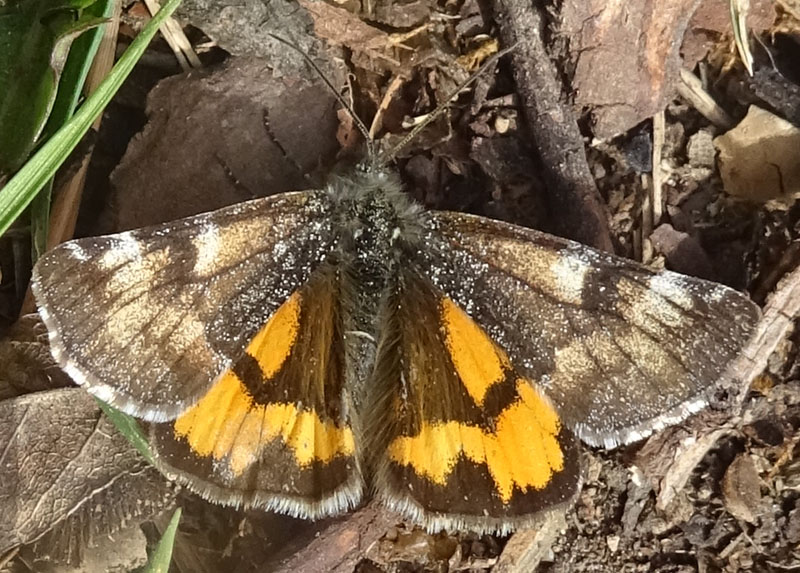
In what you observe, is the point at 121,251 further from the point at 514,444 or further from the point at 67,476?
the point at 514,444

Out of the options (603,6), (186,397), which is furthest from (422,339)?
(603,6)

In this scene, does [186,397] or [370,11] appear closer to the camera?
[186,397]

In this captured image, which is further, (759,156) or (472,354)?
(759,156)

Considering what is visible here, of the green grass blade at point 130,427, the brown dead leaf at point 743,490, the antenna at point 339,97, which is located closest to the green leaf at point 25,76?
the antenna at point 339,97

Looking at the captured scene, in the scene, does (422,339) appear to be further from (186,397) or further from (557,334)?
(186,397)

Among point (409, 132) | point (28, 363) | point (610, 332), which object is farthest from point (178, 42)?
point (610, 332)

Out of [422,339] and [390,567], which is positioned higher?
[422,339]
